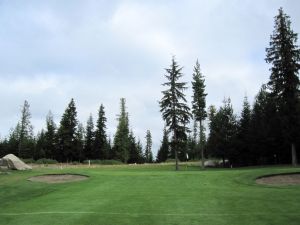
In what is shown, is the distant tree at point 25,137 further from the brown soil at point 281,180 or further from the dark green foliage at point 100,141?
the brown soil at point 281,180

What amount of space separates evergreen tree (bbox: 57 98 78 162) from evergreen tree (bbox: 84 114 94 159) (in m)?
6.00

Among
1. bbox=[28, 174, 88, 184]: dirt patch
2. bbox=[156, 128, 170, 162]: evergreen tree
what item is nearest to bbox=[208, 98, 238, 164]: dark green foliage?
bbox=[28, 174, 88, 184]: dirt patch

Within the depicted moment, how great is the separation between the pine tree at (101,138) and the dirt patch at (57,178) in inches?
2329

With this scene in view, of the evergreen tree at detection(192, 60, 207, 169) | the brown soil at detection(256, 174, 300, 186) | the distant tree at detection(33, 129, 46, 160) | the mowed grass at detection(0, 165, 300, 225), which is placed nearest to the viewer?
the mowed grass at detection(0, 165, 300, 225)

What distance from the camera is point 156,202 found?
18.5 metres

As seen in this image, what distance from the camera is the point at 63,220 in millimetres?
15250

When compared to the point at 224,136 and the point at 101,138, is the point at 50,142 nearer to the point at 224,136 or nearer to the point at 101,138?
the point at 101,138

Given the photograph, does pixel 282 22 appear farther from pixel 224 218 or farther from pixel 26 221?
pixel 26 221

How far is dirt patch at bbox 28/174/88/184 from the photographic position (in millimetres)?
31145

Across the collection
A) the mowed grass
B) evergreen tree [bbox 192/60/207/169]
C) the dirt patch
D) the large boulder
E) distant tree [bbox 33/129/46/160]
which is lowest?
the mowed grass

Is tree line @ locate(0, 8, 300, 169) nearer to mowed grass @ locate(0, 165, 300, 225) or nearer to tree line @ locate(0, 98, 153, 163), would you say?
tree line @ locate(0, 98, 153, 163)

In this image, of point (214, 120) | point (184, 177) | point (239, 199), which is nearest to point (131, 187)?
point (184, 177)

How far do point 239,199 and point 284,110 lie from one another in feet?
103

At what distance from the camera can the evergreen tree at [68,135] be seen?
86.1 m
